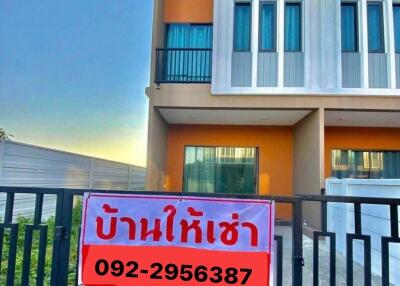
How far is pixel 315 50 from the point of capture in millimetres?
6984

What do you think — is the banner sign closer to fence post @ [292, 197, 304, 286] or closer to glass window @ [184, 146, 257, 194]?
fence post @ [292, 197, 304, 286]

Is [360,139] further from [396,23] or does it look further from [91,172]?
[91,172]

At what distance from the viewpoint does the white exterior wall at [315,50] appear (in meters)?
6.86

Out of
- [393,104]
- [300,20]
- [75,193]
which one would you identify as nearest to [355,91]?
[393,104]

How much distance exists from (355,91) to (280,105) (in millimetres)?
1621

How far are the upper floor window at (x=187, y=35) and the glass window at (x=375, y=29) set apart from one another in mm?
3869

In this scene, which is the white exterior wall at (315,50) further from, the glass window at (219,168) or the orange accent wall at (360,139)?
the glass window at (219,168)

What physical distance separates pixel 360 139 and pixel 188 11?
6.01m

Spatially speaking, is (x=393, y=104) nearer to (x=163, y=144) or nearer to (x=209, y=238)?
(x=163, y=144)

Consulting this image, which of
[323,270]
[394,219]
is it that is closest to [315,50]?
[323,270]

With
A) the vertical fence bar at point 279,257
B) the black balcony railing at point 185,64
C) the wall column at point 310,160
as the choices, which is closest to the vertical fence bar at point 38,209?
the vertical fence bar at point 279,257

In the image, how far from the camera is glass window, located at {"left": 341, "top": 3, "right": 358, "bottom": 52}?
7.30m

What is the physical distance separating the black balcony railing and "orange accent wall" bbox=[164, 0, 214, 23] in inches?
51.3

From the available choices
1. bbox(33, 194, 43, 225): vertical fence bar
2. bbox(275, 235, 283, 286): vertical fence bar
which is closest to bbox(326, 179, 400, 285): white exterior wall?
bbox(275, 235, 283, 286): vertical fence bar
